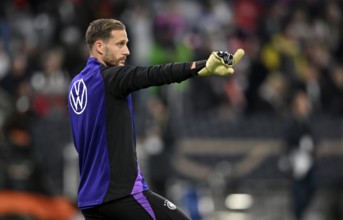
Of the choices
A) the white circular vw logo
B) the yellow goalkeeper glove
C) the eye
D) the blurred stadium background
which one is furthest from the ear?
the blurred stadium background

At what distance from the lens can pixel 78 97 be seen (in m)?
6.89

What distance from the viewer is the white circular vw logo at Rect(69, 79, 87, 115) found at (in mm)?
6824

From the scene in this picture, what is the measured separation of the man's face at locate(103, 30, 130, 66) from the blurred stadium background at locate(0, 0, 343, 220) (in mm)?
6758

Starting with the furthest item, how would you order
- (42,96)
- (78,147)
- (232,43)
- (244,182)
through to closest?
1. (232,43)
2. (244,182)
3. (42,96)
4. (78,147)

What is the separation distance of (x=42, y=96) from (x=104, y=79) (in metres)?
8.58

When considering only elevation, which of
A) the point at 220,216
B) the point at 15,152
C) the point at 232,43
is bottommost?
the point at 220,216

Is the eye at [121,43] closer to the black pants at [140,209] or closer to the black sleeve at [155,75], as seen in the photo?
the black sleeve at [155,75]

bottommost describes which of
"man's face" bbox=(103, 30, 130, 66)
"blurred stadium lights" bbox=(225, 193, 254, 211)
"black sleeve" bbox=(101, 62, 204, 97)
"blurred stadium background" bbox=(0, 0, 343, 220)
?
"blurred stadium lights" bbox=(225, 193, 254, 211)

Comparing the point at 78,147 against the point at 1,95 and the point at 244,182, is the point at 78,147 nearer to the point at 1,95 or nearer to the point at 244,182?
the point at 1,95

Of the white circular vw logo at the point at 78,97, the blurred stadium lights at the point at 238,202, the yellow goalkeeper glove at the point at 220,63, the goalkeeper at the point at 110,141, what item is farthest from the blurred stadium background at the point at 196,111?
the yellow goalkeeper glove at the point at 220,63

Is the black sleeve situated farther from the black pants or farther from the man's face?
the black pants

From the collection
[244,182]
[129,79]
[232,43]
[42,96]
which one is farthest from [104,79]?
[232,43]

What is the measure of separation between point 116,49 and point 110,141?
0.63 m

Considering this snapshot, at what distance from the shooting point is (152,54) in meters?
16.1
